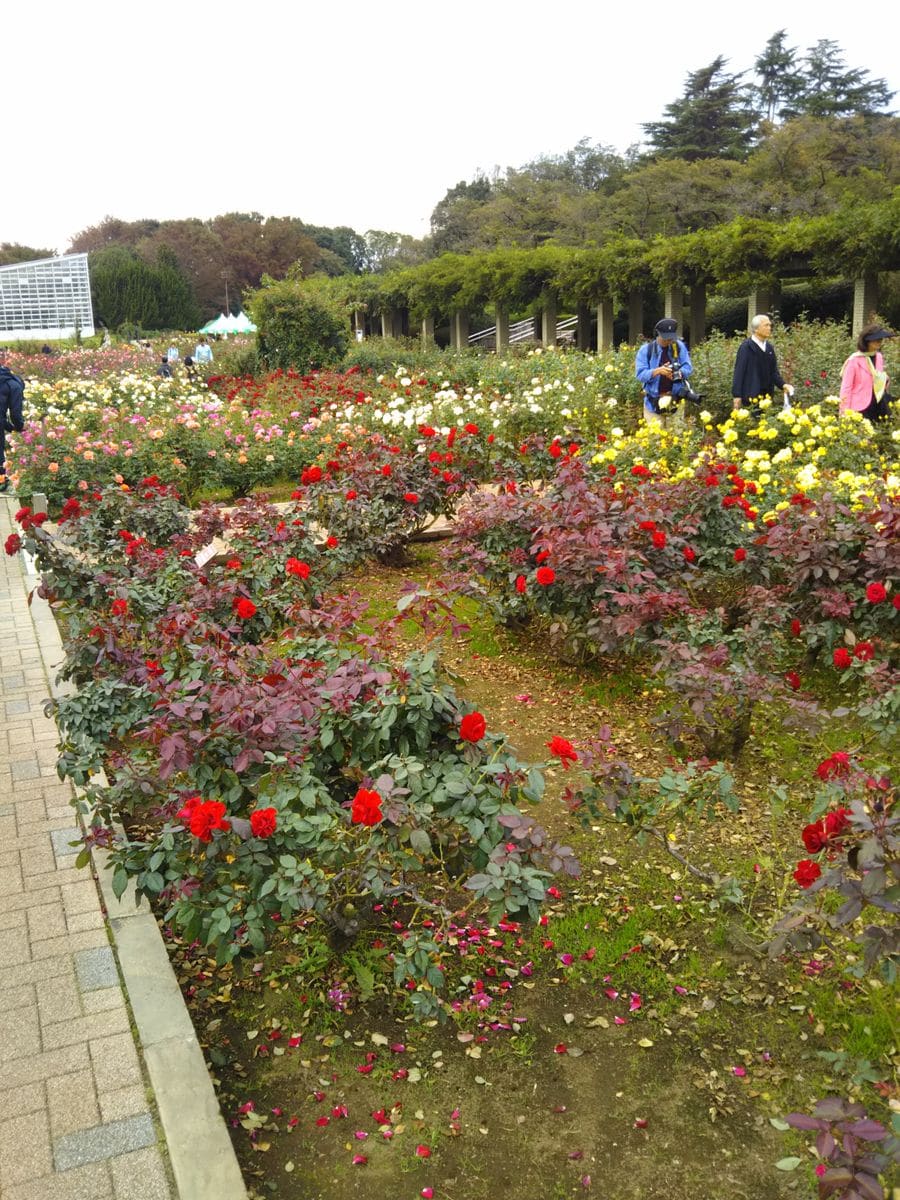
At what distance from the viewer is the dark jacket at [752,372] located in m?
7.09

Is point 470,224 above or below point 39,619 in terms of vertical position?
above

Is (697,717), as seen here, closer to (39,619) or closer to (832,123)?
(39,619)

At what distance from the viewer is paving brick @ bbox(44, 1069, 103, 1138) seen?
2.17m

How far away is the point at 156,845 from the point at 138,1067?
0.50m

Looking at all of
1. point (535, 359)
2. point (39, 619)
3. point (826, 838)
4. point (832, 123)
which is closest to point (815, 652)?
point (826, 838)

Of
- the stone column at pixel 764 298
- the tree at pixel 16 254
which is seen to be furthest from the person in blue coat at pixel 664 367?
the tree at pixel 16 254

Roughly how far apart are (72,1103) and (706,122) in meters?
40.1

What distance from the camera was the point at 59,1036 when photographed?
2445 mm

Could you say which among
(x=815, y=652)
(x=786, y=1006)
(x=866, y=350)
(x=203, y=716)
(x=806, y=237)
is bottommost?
(x=786, y=1006)

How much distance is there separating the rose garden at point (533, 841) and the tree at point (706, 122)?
113ft

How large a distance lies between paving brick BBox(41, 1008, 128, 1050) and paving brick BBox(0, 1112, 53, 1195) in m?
0.23

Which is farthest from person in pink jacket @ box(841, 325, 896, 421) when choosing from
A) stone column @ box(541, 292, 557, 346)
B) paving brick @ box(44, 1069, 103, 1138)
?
stone column @ box(541, 292, 557, 346)

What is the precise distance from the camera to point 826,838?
72.2 inches

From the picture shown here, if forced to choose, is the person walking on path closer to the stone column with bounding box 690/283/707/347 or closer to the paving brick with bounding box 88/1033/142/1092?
the paving brick with bounding box 88/1033/142/1092
